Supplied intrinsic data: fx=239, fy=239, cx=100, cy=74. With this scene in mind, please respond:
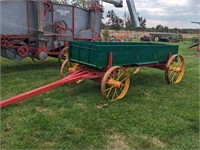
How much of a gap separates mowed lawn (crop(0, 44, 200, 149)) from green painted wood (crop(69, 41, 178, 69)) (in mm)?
715

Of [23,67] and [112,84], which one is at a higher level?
[112,84]

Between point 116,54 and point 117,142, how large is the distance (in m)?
2.29

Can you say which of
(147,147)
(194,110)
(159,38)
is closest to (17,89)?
(147,147)

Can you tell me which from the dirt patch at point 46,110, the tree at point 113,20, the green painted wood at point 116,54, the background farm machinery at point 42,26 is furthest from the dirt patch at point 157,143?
the tree at point 113,20

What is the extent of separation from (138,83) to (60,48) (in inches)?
133

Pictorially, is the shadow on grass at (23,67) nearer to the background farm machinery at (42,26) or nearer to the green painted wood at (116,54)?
the background farm machinery at (42,26)

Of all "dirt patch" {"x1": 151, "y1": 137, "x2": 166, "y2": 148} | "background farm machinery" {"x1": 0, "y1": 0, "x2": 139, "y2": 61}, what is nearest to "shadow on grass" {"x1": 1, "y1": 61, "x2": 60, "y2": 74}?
"background farm machinery" {"x1": 0, "y1": 0, "x2": 139, "y2": 61}

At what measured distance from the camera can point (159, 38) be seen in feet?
120

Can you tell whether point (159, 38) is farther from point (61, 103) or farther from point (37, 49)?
point (61, 103)

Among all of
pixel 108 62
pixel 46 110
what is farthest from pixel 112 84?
pixel 46 110

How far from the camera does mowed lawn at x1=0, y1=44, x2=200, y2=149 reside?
133 inches

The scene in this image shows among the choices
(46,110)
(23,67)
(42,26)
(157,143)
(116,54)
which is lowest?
(157,143)

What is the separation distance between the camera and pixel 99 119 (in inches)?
162

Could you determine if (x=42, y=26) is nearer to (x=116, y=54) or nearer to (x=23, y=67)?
(x=23, y=67)
